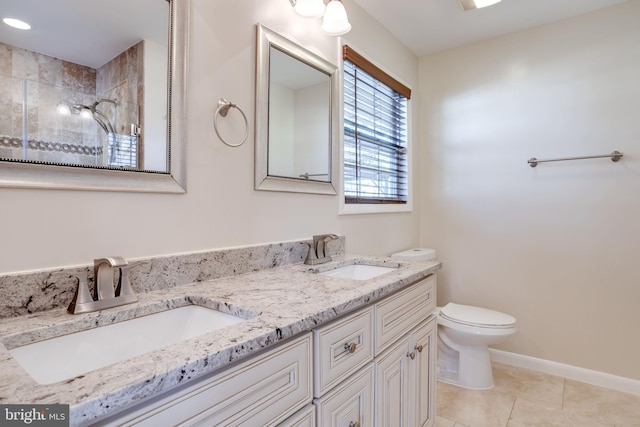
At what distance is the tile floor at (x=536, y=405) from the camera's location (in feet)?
5.83

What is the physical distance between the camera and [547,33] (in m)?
2.30

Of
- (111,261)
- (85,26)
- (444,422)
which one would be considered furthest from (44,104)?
(444,422)

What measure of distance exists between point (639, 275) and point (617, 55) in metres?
1.38

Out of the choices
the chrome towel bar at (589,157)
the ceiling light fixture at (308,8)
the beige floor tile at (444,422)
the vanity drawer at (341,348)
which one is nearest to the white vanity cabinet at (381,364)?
the vanity drawer at (341,348)

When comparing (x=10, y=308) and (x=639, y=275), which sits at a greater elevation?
(x=10, y=308)

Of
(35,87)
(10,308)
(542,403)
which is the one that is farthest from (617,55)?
(10,308)

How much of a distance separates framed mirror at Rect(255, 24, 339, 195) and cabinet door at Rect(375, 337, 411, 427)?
817mm

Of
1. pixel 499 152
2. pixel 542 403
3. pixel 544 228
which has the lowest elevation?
pixel 542 403

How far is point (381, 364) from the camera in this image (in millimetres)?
1157

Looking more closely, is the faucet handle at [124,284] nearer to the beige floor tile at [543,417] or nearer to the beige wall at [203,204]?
the beige wall at [203,204]

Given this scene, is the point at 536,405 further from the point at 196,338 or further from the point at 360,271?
the point at 196,338

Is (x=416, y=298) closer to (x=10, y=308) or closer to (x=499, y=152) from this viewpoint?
(x=10, y=308)

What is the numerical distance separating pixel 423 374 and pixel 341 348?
77cm

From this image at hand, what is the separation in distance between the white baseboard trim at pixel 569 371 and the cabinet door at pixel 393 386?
58.6 inches
